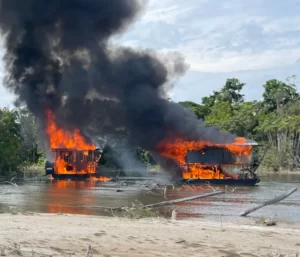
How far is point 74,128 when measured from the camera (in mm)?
55688

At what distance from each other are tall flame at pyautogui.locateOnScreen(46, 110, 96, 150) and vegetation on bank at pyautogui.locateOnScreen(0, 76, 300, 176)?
452 centimetres

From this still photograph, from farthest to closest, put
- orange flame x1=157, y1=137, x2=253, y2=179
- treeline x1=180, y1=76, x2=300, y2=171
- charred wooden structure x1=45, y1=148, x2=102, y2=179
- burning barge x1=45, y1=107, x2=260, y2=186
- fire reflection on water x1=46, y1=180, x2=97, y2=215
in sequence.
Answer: treeline x1=180, y1=76, x2=300, y2=171
charred wooden structure x1=45, y1=148, x2=102, y2=179
orange flame x1=157, y1=137, x2=253, y2=179
burning barge x1=45, y1=107, x2=260, y2=186
fire reflection on water x1=46, y1=180, x2=97, y2=215

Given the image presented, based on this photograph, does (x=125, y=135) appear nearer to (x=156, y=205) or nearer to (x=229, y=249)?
(x=156, y=205)

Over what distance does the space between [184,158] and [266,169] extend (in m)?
24.4

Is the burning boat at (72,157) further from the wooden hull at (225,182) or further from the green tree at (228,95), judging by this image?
the green tree at (228,95)

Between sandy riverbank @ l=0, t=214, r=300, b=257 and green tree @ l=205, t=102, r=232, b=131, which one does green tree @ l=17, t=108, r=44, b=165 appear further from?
sandy riverbank @ l=0, t=214, r=300, b=257

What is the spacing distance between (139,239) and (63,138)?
43172 mm

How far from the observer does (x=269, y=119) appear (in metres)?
73.3

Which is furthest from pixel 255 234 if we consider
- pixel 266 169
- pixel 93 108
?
pixel 266 169

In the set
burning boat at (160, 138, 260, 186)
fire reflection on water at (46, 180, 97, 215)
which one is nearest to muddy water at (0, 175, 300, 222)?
fire reflection on water at (46, 180, 97, 215)

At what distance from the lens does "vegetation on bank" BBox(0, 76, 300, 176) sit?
60375 millimetres

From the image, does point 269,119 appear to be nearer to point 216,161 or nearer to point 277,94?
point 277,94

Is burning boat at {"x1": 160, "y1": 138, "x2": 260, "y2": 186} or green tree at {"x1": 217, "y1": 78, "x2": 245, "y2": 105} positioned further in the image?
green tree at {"x1": 217, "y1": 78, "x2": 245, "y2": 105}

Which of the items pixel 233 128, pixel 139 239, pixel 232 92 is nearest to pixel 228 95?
pixel 232 92
